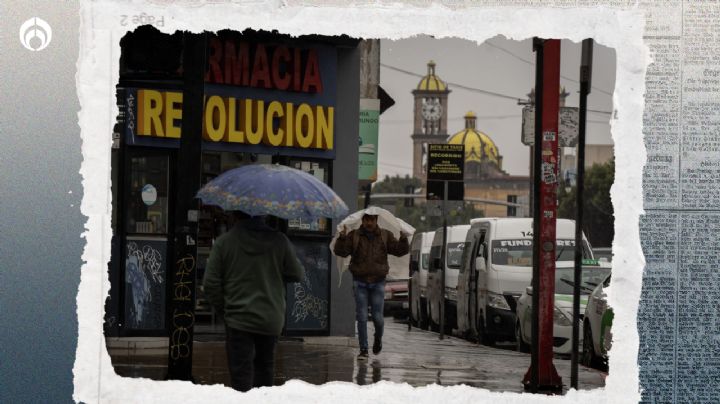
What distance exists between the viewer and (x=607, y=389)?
8.07 meters

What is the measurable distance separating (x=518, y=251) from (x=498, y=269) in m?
0.64

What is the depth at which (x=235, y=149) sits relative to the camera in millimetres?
16125

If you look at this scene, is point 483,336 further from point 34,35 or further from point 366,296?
point 34,35

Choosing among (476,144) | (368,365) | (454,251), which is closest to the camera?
(368,365)

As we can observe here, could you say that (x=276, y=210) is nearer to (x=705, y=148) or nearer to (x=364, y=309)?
(x=705, y=148)

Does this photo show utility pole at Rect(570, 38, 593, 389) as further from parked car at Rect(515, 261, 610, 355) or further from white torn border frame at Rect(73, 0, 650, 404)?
parked car at Rect(515, 261, 610, 355)

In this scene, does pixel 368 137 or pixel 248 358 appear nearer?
pixel 248 358

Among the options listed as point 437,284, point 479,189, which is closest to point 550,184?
point 437,284

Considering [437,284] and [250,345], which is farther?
[437,284]

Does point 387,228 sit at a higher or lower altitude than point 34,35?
lower

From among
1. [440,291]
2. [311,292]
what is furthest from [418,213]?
[311,292]

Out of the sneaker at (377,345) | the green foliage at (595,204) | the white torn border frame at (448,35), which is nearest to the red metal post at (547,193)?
the white torn border frame at (448,35)

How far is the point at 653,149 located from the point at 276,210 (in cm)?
258

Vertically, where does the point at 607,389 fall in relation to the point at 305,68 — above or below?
below
